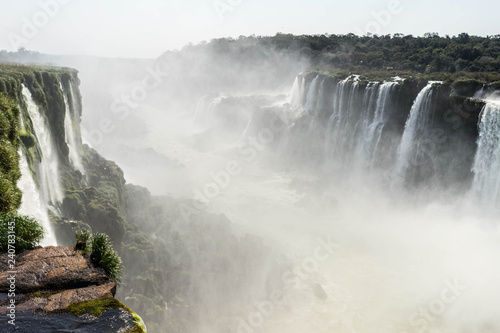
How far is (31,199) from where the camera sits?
46.4 ft

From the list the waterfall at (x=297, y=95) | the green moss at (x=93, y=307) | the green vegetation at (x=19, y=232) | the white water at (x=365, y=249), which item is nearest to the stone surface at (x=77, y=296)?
the green moss at (x=93, y=307)

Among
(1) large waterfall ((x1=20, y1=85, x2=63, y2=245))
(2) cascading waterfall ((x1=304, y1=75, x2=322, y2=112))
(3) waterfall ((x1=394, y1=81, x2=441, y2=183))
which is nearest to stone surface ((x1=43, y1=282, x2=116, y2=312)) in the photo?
(1) large waterfall ((x1=20, y1=85, x2=63, y2=245))

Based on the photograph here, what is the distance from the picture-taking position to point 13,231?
26.0 feet

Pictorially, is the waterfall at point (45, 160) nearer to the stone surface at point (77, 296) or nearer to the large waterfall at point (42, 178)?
the large waterfall at point (42, 178)

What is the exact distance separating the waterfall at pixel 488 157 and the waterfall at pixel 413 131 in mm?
5556

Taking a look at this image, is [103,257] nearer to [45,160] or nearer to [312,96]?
[45,160]

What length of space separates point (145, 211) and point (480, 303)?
25889mm

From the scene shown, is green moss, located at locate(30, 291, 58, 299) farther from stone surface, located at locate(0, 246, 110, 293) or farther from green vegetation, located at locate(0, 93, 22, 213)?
green vegetation, located at locate(0, 93, 22, 213)

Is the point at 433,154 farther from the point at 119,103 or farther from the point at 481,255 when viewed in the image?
the point at 119,103

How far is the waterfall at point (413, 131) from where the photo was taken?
102 feet

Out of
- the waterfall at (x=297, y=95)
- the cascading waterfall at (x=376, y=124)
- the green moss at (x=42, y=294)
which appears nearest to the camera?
the green moss at (x=42, y=294)

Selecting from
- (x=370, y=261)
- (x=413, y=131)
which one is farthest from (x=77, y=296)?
(x=413, y=131)

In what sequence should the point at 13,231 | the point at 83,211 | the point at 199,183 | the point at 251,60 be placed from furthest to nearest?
the point at 251,60 → the point at 199,183 → the point at 83,211 → the point at 13,231

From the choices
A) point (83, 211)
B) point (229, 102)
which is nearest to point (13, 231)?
point (83, 211)
